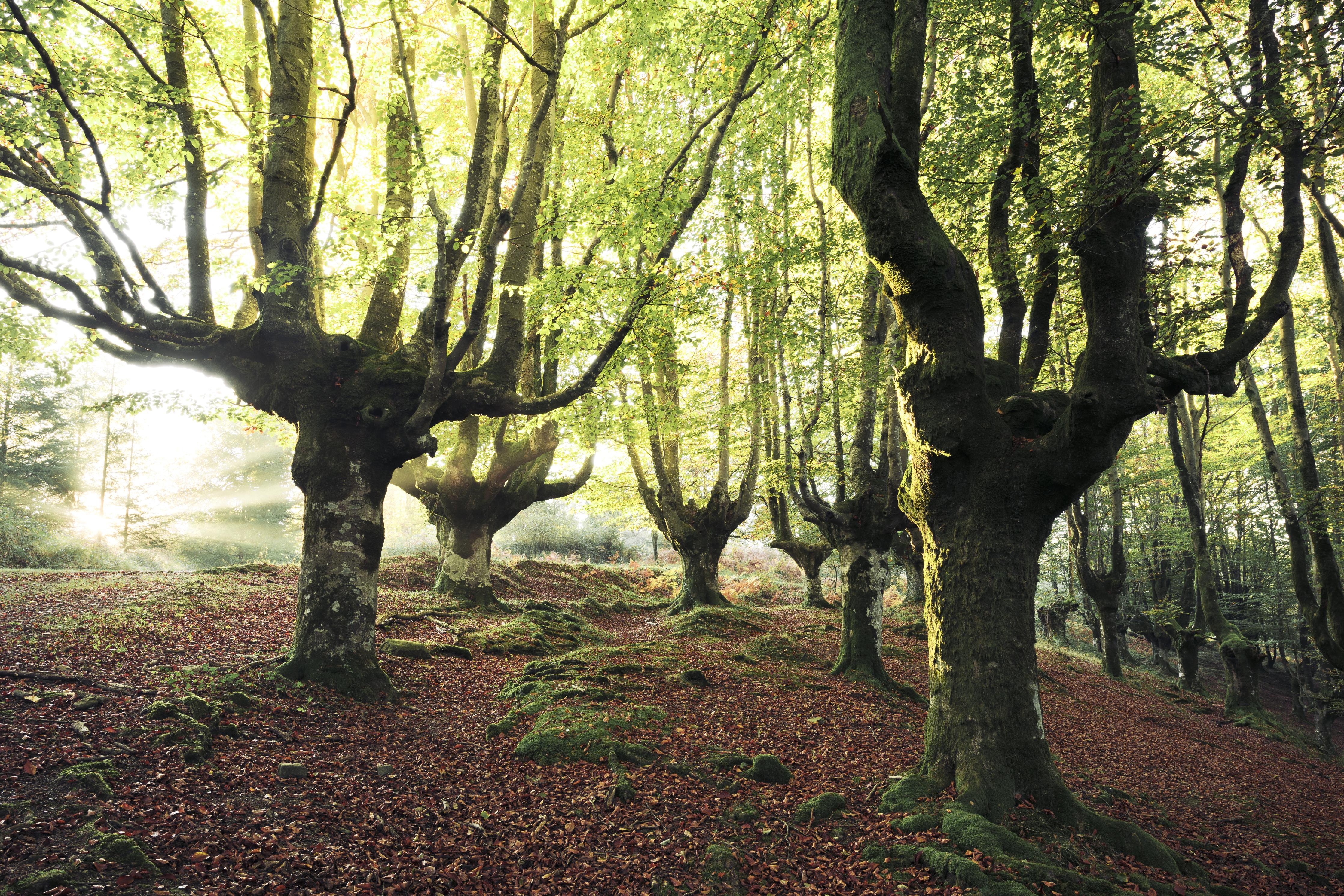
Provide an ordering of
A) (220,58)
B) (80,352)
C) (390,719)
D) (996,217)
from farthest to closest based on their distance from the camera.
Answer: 1. (220,58)
2. (80,352)
3. (996,217)
4. (390,719)

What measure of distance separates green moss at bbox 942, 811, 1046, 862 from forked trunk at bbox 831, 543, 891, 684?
490 cm

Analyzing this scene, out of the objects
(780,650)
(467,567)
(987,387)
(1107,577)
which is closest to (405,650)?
(467,567)

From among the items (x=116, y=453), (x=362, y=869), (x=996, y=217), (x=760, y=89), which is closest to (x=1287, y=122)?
(x=996, y=217)

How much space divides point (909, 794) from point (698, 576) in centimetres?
1129

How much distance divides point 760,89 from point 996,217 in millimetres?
4193

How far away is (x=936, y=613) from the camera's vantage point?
5.24m

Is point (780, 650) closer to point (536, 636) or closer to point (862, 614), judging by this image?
point (862, 614)

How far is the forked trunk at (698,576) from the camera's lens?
15.8m

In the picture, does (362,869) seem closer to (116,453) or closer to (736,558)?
(116,453)

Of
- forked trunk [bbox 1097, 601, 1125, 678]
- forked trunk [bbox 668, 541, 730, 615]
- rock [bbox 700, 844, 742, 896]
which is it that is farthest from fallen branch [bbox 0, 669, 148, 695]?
forked trunk [bbox 1097, 601, 1125, 678]

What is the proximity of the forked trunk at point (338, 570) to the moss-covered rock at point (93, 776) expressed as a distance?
237 centimetres

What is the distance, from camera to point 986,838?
3916 millimetres

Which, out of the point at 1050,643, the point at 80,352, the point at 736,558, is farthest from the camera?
the point at 736,558

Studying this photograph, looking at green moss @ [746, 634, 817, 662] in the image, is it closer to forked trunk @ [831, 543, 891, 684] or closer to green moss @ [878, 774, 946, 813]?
forked trunk @ [831, 543, 891, 684]
